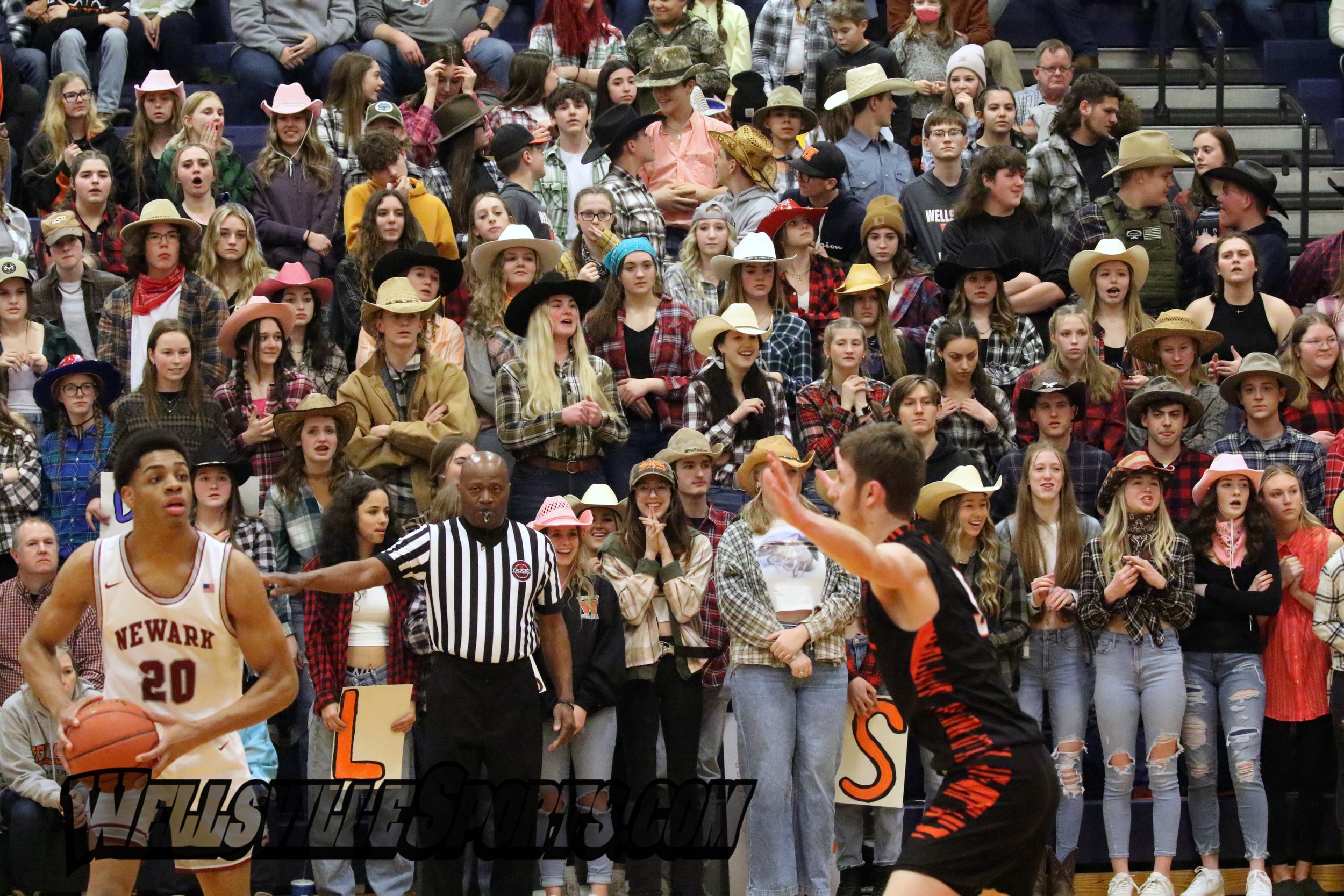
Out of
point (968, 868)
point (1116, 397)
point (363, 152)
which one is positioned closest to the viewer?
point (968, 868)

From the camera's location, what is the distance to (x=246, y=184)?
11461mm

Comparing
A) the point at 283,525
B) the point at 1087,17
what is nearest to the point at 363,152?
the point at 283,525

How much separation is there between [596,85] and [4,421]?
535cm

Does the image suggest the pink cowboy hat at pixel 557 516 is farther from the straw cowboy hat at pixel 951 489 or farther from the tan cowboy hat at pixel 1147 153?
the tan cowboy hat at pixel 1147 153

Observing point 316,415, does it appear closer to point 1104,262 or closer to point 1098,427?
point 1098,427

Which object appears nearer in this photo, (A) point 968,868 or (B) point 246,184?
(A) point 968,868

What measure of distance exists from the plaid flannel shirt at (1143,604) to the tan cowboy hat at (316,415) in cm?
389

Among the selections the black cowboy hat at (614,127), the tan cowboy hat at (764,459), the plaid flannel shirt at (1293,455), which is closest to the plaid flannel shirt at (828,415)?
the tan cowboy hat at (764,459)

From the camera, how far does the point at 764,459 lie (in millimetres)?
9156

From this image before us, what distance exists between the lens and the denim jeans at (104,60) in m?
13.2

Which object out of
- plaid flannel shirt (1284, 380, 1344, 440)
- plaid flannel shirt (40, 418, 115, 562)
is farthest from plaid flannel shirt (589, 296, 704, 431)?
plaid flannel shirt (1284, 380, 1344, 440)

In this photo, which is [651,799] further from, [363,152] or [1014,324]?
[363,152]

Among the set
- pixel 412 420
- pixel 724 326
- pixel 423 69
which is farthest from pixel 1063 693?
pixel 423 69

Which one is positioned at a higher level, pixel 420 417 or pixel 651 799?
pixel 420 417
